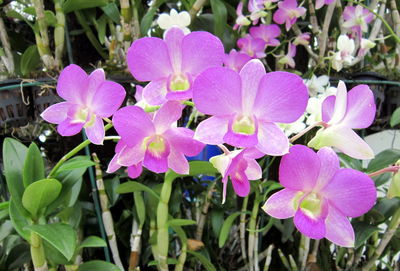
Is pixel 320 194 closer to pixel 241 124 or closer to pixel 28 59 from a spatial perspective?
pixel 241 124

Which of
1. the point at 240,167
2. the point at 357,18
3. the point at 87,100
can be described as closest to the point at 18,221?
the point at 87,100

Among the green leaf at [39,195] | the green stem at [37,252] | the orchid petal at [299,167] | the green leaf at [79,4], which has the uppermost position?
the green leaf at [79,4]

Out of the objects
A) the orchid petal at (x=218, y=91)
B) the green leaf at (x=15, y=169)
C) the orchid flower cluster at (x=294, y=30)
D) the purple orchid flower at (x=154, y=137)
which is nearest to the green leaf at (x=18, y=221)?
the green leaf at (x=15, y=169)

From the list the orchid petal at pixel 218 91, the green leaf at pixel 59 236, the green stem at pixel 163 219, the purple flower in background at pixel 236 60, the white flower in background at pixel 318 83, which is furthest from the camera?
the white flower in background at pixel 318 83

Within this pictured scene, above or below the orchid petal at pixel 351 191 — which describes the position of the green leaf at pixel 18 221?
below

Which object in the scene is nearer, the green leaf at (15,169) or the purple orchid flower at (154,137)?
the purple orchid flower at (154,137)

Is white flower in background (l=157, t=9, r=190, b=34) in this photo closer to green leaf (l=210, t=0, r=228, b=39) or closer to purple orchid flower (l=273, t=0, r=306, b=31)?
green leaf (l=210, t=0, r=228, b=39)

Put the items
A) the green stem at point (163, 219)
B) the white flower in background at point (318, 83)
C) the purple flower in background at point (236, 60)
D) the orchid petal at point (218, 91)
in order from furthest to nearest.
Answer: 1. the white flower in background at point (318, 83)
2. the purple flower in background at point (236, 60)
3. the green stem at point (163, 219)
4. the orchid petal at point (218, 91)

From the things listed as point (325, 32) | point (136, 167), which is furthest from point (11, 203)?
point (325, 32)

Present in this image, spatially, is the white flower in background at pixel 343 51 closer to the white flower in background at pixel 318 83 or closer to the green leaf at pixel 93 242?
the white flower in background at pixel 318 83
